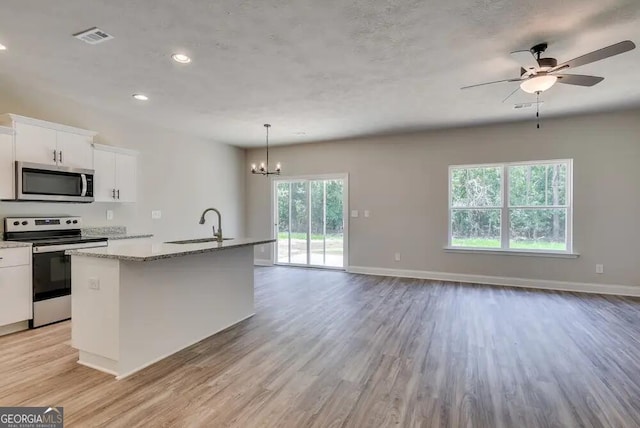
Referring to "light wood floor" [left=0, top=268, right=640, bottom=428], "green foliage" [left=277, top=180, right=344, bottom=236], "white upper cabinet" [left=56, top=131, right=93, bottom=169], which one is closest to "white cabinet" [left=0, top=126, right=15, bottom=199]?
"white upper cabinet" [left=56, top=131, right=93, bottom=169]

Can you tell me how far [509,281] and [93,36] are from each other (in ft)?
20.9

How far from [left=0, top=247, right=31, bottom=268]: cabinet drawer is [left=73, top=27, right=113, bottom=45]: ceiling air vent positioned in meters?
2.22

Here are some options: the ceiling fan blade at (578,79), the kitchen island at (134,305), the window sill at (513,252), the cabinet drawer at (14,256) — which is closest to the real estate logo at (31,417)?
the kitchen island at (134,305)

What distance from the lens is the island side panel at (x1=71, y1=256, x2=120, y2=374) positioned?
99.3 inches

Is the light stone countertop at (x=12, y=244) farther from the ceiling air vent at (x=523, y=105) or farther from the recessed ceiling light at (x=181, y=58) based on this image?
the ceiling air vent at (x=523, y=105)

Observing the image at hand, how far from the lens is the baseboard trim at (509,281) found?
16.4 feet

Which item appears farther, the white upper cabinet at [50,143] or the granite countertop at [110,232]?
the granite countertop at [110,232]

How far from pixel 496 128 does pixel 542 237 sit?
78.1 inches

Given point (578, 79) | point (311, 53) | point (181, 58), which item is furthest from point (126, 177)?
point (578, 79)

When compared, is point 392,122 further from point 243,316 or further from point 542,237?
point 243,316

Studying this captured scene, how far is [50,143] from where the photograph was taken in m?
3.83

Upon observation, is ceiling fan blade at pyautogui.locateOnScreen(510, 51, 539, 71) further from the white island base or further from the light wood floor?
the white island base

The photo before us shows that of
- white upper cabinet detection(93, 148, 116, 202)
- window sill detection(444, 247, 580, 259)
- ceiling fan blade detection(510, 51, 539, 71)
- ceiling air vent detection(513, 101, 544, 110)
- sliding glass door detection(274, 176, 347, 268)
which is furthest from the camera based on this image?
sliding glass door detection(274, 176, 347, 268)

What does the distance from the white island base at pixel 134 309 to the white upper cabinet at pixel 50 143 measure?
1869 mm
